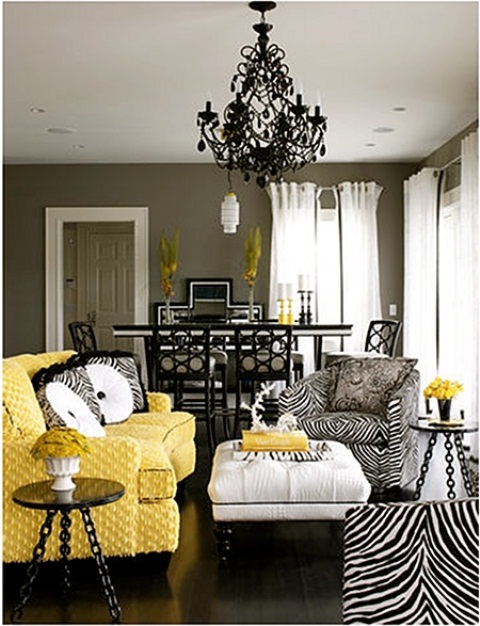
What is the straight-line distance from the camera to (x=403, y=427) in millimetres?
5559

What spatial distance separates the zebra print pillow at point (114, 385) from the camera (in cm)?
552

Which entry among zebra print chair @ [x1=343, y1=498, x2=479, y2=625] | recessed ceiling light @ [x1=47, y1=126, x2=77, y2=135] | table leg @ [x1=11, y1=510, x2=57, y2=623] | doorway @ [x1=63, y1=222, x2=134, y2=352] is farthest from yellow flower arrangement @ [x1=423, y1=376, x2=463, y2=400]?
doorway @ [x1=63, y1=222, x2=134, y2=352]

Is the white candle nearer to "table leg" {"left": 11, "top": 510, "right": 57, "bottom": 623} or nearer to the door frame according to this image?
the door frame

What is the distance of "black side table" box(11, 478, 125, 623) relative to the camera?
A: 3453 millimetres

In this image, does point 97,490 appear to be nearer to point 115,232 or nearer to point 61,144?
point 61,144

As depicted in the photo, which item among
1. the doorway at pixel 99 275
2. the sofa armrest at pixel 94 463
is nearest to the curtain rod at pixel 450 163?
the doorway at pixel 99 275

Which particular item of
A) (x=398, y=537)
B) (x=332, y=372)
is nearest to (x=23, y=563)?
(x=398, y=537)

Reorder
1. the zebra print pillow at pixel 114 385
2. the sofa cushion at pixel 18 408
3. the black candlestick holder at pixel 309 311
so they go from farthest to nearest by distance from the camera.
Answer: the black candlestick holder at pixel 309 311
the zebra print pillow at pixel 114 385
the sofa cushion at pixel 18 408

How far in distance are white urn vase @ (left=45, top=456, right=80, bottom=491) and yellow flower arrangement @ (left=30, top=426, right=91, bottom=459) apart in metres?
0.03

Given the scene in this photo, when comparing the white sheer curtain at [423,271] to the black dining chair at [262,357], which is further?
the white sheer curtain at [423,271]

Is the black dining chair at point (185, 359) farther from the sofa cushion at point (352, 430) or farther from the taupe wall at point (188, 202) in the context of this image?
the taupe wall at point (188, 202)

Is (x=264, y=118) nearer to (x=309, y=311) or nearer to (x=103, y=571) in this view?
(x=103, y=571)

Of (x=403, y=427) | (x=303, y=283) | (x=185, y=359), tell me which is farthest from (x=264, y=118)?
(x=303, y=283)

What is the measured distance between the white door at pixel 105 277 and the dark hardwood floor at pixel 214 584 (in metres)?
6.79
